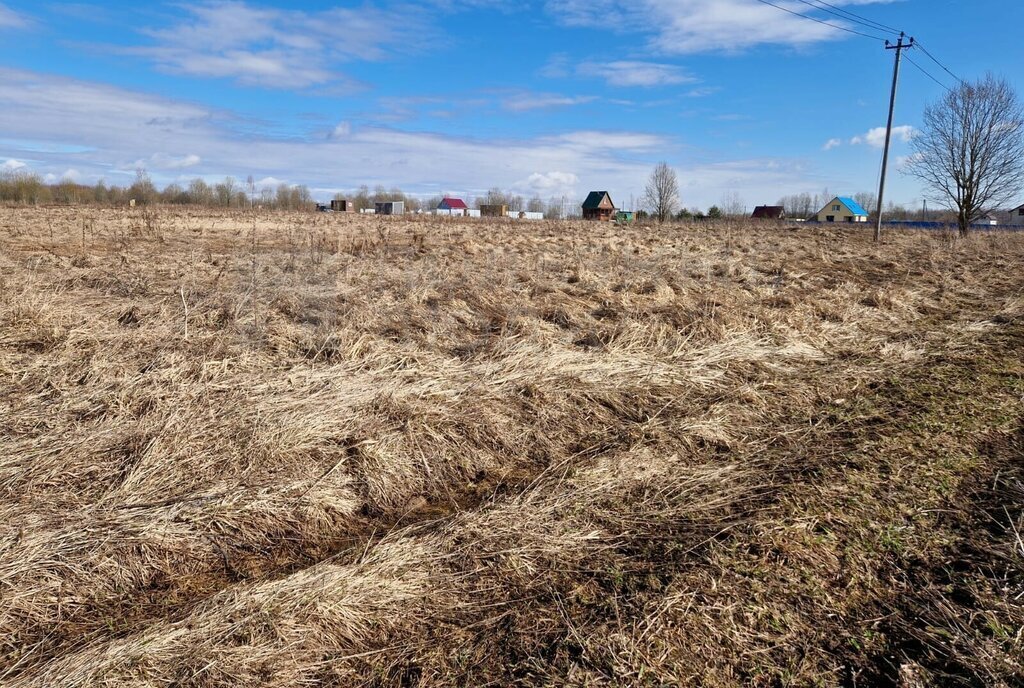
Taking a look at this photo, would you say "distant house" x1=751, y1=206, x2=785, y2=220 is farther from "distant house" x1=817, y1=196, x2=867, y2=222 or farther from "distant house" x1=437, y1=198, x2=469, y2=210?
"distant house" x1=437, y1=198, x2=469, y2=210

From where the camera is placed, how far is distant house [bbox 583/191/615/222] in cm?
6700

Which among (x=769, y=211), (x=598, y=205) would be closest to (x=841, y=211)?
(x=769, y=211)

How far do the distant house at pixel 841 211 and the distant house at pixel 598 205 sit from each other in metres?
29.9

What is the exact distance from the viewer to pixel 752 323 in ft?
27.1

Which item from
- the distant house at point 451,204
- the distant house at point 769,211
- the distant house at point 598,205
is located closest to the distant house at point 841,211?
the distant house at point 769,211

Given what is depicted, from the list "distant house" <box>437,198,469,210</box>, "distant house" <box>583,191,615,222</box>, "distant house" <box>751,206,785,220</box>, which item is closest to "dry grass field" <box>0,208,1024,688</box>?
"distant house" <box>583,191,615,222</box>

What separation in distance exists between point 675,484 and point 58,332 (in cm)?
546

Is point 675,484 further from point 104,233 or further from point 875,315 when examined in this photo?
point 104,233

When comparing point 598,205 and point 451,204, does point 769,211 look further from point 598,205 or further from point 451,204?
point 451,204

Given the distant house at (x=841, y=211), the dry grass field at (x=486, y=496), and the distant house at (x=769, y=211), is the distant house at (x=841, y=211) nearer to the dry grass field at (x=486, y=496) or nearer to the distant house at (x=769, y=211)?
the distant house at (x=769, y=211)

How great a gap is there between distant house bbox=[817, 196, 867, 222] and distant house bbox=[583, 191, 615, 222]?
29.9m

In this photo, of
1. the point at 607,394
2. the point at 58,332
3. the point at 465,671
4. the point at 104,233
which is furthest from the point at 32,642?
the point at 104,233

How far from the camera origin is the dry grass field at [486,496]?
273 cm

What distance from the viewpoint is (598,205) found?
6769 cm
